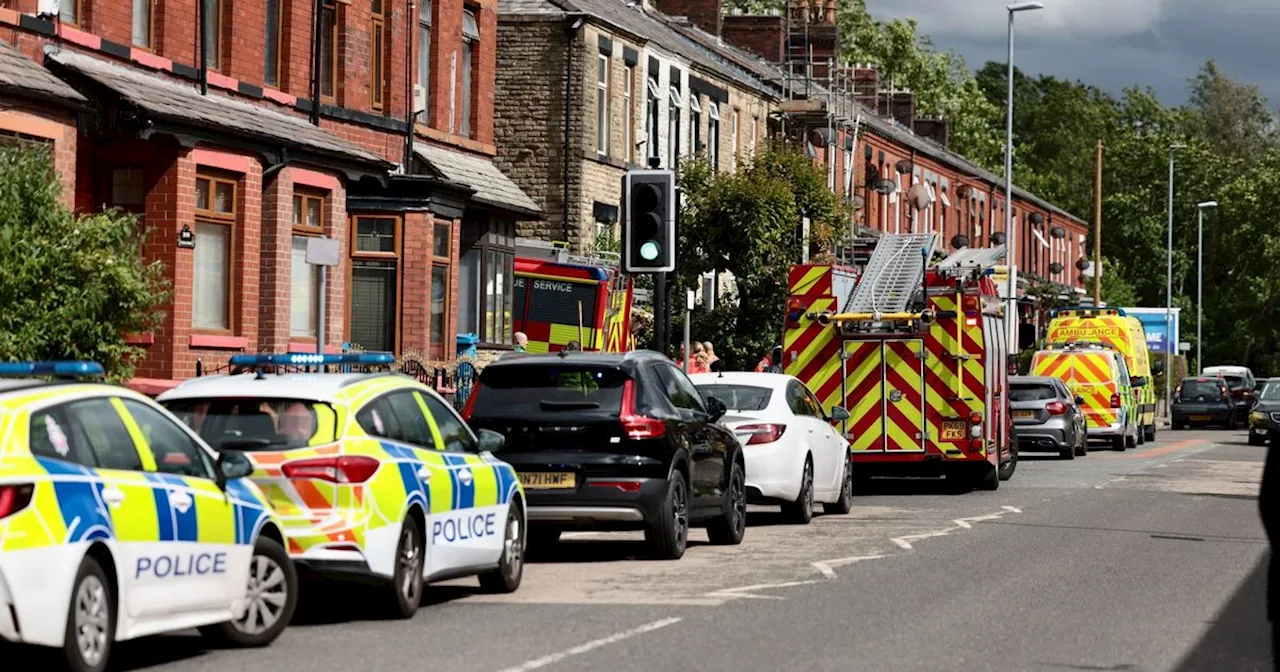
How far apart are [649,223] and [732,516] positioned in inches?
151

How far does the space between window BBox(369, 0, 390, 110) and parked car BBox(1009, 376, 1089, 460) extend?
13166 millimetres

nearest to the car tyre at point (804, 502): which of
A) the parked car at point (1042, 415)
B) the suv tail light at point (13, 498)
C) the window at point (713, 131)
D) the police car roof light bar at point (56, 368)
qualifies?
the police car roof light bar at point (56, 368)

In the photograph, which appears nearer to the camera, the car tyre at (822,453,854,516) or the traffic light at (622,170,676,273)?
the traffic light at (622,170,676,273)

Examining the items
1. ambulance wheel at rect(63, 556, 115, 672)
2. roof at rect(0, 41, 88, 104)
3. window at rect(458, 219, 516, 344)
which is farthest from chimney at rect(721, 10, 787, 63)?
ambulance wheel at rect(63, 556, 115, 672)

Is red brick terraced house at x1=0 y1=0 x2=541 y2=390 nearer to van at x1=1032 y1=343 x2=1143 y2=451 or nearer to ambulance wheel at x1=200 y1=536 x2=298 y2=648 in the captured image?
ambulance wheel at x1=200 y1=536 x2=298 y2=648

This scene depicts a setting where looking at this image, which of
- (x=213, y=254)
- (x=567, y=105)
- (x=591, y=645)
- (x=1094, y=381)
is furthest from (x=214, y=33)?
(x=1094, y=381)

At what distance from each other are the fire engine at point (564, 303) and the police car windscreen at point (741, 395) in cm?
1326

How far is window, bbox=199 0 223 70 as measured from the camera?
2634 cm

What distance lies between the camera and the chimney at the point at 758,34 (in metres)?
65.2

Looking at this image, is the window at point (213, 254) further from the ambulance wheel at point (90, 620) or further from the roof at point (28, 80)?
the ambulance wheel at point (90, 620)

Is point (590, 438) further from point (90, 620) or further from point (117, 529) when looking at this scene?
point (90, 620)

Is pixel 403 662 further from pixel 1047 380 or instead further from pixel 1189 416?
pixel 1189 416

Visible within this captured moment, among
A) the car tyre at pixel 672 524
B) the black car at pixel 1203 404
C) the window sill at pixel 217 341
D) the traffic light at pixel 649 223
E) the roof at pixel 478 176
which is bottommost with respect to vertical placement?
the black car at pixel 1203 404

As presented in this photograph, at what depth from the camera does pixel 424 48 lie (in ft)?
109
